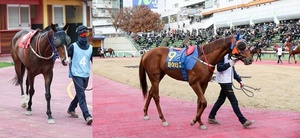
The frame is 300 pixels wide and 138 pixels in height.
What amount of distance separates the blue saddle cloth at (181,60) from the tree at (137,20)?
2481 inches

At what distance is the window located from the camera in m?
25.1

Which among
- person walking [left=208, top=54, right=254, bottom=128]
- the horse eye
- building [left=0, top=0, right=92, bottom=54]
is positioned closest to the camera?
the horse eye

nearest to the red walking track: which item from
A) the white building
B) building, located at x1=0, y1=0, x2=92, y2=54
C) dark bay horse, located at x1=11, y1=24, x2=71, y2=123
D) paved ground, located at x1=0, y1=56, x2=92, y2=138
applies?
paved ground, located at x1=0, y1=56, x2=92, y2=138

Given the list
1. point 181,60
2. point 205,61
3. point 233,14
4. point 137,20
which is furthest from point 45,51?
point 137,20

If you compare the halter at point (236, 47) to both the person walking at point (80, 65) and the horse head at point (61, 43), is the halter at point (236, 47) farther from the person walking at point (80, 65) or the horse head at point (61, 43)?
the horse head at point (61, 43)

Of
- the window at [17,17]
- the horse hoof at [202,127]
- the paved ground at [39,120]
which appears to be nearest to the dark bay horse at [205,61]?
the horse hoof at [202,127]

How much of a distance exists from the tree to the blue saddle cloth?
63027mm

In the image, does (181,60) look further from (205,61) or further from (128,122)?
(128,122)

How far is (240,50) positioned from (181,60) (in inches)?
44.1

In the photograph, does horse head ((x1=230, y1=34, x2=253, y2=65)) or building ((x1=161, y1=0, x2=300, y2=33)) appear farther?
building ((x1=161, y1=0, x2=300, y2=33))

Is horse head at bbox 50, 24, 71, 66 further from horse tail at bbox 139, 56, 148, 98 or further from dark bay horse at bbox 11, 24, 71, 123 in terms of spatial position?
horse tail at bbox 139, 56, 148, 98

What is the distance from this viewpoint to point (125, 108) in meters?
8.95

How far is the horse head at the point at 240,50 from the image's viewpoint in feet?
21.7

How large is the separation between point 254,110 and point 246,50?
255 centimetres
